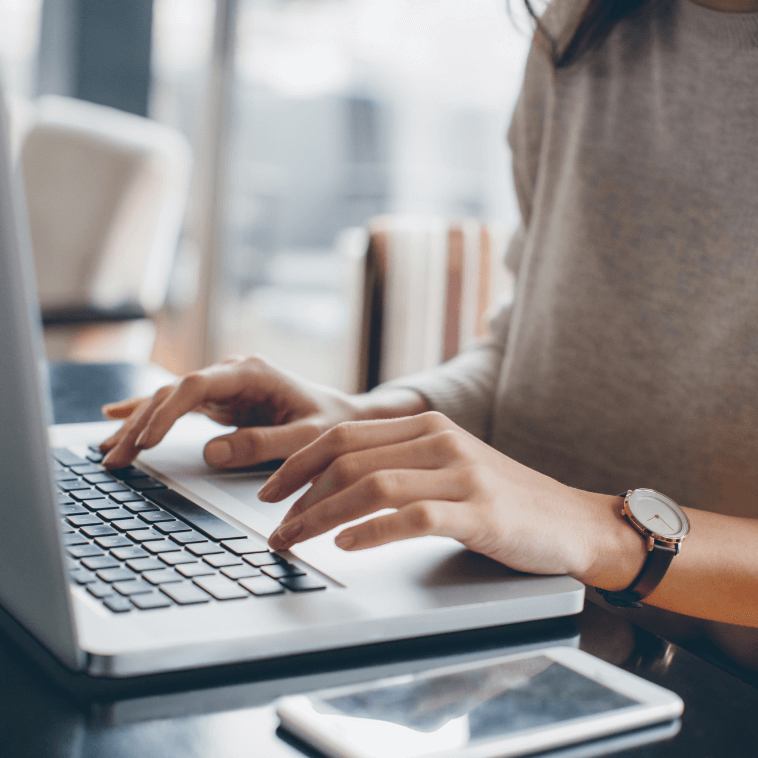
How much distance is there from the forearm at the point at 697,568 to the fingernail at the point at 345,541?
16 cm

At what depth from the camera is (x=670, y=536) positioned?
0.51 metres

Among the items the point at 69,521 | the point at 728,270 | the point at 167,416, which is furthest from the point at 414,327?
the point at 69,521

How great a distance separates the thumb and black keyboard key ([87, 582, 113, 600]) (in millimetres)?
211

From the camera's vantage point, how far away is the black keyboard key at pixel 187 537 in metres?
0.45

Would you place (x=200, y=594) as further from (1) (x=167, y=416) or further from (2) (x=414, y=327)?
(2) (x=414, y=327)

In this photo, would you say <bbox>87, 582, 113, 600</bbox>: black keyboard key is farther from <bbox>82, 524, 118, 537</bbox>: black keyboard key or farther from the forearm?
the forearm

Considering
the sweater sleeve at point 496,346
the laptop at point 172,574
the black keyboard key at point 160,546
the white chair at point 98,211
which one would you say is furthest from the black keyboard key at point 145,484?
the white chair at point 98,211

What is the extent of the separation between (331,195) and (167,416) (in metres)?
3.00

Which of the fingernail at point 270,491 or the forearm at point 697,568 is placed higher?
the fingernail at point 270,491

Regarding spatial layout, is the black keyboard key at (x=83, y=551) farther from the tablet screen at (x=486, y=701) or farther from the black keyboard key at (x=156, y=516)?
the tablet screen at (x=486, y=701)

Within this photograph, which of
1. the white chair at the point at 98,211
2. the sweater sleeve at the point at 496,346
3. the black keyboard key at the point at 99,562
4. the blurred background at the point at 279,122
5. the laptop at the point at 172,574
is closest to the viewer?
the laptop at the point at 172,574

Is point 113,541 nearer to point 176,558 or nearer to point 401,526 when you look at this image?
point 176,558

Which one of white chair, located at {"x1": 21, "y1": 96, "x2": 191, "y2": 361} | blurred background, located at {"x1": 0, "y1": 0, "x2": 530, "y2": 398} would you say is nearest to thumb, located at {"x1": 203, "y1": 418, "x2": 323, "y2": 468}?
white chair, located at {"x1": 21, "y1": 96, "x2": 191, "y2": 361}

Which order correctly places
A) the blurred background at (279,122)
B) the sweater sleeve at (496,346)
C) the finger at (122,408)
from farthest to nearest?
the blurred background at (279,122)
the sweater sleeve at (496,346)
the finger at (122,408)
